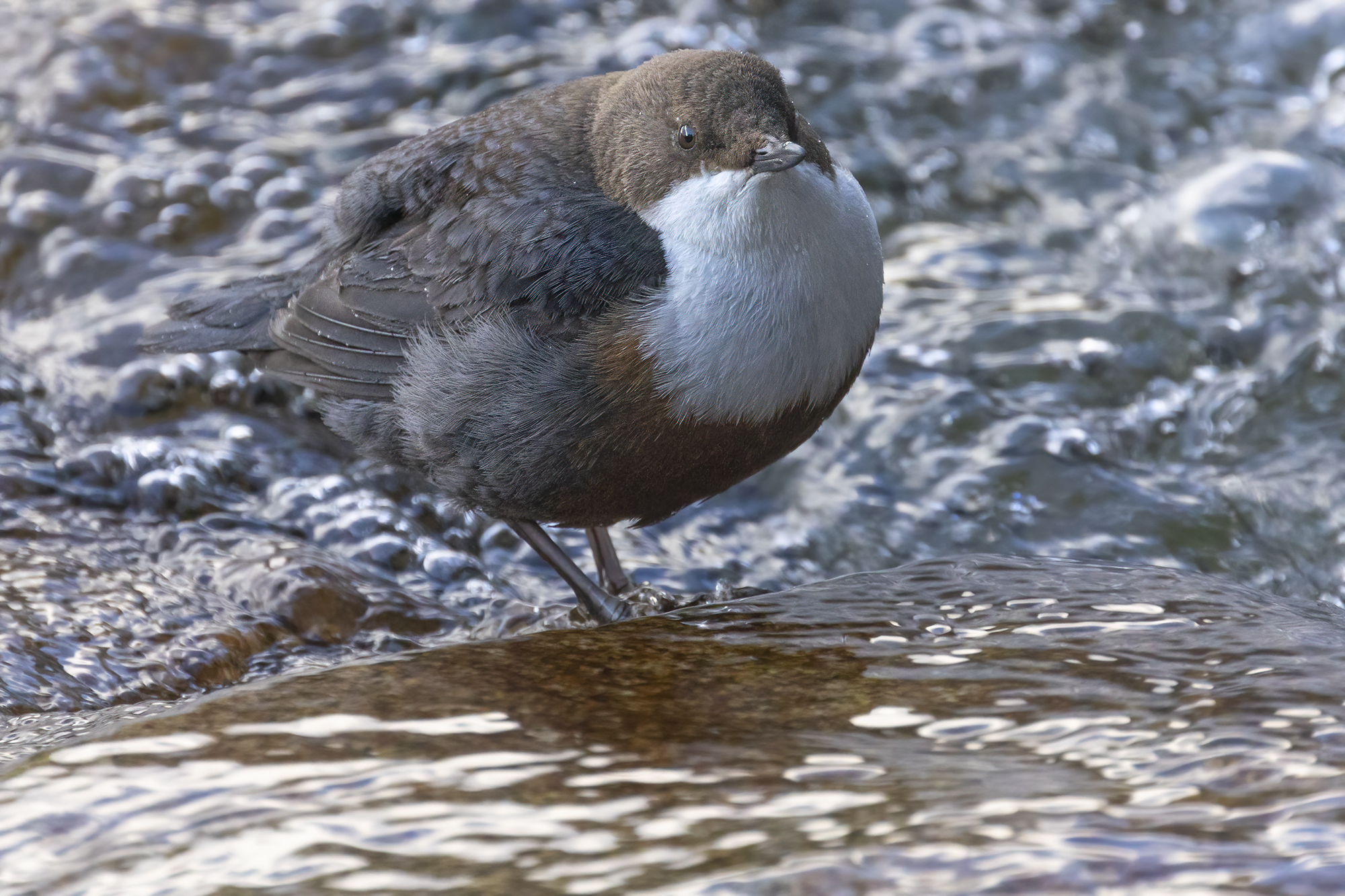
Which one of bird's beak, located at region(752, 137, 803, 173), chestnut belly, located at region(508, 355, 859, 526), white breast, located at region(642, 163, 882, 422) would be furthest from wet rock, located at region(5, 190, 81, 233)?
bird's beak, located at region(752, 137, 803, 173)

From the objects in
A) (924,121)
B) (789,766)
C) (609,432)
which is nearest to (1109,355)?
(924,121)

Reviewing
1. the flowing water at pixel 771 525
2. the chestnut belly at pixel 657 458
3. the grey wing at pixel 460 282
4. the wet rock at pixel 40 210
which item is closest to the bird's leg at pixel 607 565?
the flowing water at pixel 771 525

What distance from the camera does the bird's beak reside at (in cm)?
263

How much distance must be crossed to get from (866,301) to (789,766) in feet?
4.30

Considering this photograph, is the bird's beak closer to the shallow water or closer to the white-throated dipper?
the white-throated dipper

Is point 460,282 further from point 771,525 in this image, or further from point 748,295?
point 771,525

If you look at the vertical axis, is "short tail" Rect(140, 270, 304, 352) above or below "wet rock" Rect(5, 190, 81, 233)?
below

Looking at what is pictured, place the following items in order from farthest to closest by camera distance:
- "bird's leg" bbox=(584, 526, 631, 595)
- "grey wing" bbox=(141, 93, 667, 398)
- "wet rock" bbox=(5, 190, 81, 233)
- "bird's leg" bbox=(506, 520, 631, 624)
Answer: "wet rock" bbox=(5, 190, 81, 233) < "bird's leg" bbox=(584, 526, 631, 595) < "bird's leg" bbox=(506, 520, 631, 624) < "grey wing" bbox=(141, 93, 667, 398)

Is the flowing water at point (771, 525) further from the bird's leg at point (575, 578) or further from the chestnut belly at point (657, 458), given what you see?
the chestnut belly at point (657, 458)

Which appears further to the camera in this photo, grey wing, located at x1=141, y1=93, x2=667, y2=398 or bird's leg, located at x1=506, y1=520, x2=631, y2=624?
bird's leg, located at x1=506, y1=520, x2=631, y2=624

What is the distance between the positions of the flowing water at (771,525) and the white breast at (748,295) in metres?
0.45

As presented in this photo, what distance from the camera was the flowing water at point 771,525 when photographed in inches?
70.6

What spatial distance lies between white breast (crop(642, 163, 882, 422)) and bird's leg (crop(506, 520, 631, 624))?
630mm

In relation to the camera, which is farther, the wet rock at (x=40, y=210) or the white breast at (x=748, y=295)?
the wet rock at (x=40, y=210)
